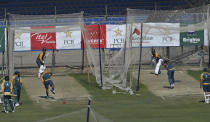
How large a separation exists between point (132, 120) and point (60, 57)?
14.6m

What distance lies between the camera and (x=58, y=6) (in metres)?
49.3

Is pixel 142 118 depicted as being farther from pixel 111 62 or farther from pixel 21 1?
pixel 21 1

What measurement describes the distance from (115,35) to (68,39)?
3040 millimetres

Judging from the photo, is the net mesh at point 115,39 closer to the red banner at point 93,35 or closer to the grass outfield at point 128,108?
the red banner at point 93,35

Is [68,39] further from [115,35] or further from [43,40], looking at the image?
[115,35]

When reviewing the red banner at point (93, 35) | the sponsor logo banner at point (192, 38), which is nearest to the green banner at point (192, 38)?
the sponsor logo banner at point (192, 38)

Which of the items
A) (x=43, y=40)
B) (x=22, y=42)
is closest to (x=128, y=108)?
(x=43, y=40)

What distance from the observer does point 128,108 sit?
75.5 ft

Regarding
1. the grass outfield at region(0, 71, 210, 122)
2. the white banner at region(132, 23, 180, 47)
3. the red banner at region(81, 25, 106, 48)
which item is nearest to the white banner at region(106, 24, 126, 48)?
the white banner at region(132, 23, 180, 47)

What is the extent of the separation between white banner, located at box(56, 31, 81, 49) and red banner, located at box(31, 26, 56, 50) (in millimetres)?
322

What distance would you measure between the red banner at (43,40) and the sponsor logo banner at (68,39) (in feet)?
1.06

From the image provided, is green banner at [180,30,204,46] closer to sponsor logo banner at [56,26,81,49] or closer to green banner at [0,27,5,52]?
Answer: sponsor logo banner at [56,26,81,49]

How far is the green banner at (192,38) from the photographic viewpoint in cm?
3231

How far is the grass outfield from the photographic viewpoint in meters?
20.6
